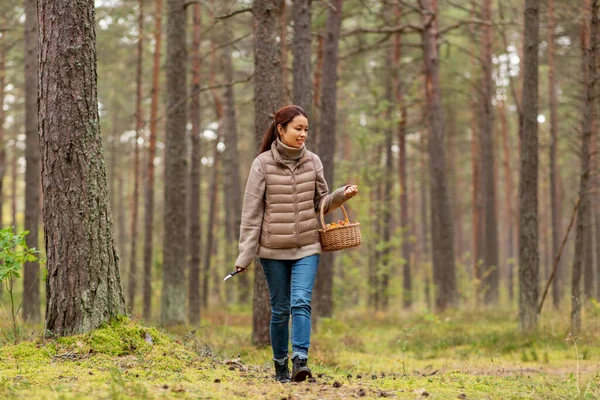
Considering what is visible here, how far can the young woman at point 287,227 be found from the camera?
5.30m

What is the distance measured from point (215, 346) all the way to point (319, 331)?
3.63 meters

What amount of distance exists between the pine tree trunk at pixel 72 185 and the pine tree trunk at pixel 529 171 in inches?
289

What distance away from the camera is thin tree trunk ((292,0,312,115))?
10820 mm

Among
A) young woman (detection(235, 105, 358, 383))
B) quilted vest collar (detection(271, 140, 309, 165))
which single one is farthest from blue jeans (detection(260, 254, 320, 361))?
quilted vest collar (detection(271, 140, 309, 165))

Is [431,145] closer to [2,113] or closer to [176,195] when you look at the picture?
[176,195]

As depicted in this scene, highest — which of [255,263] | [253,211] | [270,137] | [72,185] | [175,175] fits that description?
[175,175]

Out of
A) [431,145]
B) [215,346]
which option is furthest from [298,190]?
[431,145]

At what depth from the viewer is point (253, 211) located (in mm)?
5410

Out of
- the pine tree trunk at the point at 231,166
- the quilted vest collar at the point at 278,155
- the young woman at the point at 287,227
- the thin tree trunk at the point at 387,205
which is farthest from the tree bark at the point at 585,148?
the pine tree trunk at the point at 231,166

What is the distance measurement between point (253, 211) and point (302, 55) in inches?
236

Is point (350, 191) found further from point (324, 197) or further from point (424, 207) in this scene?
point (424, 207)

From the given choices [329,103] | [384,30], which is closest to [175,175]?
[329,103]

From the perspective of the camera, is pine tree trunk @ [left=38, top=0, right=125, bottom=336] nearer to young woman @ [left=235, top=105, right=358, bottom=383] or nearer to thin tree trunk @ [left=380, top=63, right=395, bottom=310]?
young woman @ [left=235, top=105, right=358, bottom=383]

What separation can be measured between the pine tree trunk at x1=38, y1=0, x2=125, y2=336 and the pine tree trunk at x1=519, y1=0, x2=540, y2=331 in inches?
289
